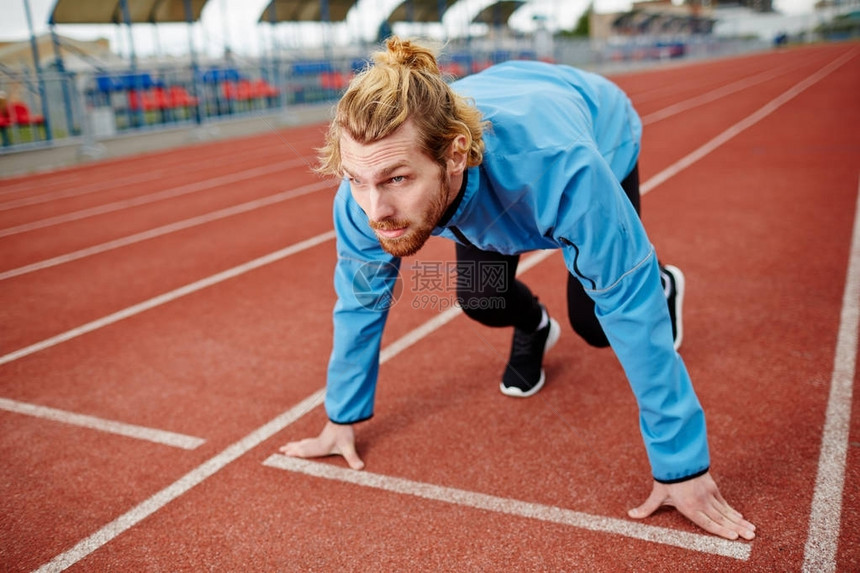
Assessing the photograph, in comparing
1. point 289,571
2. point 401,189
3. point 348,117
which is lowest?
point 289,571

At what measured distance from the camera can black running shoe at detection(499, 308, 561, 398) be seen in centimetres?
346

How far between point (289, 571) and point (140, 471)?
100cm

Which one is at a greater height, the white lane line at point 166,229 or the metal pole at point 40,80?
the metal pole at point 40,80

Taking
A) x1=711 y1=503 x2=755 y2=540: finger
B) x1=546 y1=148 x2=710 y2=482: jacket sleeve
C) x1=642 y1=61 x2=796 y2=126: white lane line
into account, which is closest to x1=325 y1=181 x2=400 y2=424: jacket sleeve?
x1=546 y1=148 x2=710 y2=482: jacket sleeve

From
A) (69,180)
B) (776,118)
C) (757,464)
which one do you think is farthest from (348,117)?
(776,118)

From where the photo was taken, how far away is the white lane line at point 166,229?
20.8 feet

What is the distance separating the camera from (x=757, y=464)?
2756 mm

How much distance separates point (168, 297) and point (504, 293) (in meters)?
3.07

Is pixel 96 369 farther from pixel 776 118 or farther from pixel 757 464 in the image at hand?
pixel 776 118

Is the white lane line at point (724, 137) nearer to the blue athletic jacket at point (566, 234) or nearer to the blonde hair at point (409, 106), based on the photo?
the blue athletic jacket at point (566, 234)

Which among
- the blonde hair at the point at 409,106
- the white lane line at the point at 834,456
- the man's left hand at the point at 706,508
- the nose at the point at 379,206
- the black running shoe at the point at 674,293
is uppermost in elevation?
the blonde hair at the point at 409,106

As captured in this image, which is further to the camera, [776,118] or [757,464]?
[776,118]

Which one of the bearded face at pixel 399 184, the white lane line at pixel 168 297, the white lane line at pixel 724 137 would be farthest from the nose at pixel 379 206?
the white lane line at pixel 724 137

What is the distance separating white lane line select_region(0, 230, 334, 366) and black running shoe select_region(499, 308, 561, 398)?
9.34 ft
